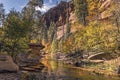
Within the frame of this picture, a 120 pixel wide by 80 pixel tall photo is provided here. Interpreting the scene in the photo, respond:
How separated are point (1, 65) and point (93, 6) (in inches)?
3466

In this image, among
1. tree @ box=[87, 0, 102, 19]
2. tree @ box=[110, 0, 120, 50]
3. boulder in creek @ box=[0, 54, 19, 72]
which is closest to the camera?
boulder in creek @ box=[0, 54, 19, 72]

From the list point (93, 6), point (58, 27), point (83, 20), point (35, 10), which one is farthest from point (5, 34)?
point (58, 27)

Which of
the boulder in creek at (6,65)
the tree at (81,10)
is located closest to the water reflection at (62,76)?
the boulder in creek at (6,65)

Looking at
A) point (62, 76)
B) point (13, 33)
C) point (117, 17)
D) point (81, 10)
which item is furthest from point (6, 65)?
point (81, 10)

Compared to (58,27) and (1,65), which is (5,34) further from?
(58,27)

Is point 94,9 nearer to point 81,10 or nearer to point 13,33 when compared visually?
point 81,10

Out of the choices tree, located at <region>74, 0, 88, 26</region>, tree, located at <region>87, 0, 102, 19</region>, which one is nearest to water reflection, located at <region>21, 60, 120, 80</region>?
tree, located at <region>74, 0, 88, 26</region>

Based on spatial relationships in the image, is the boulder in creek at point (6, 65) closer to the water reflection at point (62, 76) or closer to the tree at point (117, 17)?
the water reflection at point (62, 76)

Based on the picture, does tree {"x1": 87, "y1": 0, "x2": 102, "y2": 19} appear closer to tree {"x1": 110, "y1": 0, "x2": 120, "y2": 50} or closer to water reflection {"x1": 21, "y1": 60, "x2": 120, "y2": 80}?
tree {"x1": 110, "y1": 0, "x2": 120, "y2": 50}

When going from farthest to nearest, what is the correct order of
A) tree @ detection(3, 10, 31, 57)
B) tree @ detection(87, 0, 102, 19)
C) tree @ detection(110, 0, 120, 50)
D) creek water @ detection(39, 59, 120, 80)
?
tree @ detection(87, 0, 102, 19) → tree @ detection(110, 0, 120, 50) → tree @ detection(3, 10, 31, 57) → creek water @ detection(39, 59, 120, 80)

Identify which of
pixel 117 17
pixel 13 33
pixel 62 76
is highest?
pixel 117 17

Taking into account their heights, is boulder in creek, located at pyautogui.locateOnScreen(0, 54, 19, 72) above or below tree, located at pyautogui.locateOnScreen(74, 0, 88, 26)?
below

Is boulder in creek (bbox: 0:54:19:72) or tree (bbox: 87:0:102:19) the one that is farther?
tree (bbox: 87:0:102:19)

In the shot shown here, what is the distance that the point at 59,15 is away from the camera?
181 meters
